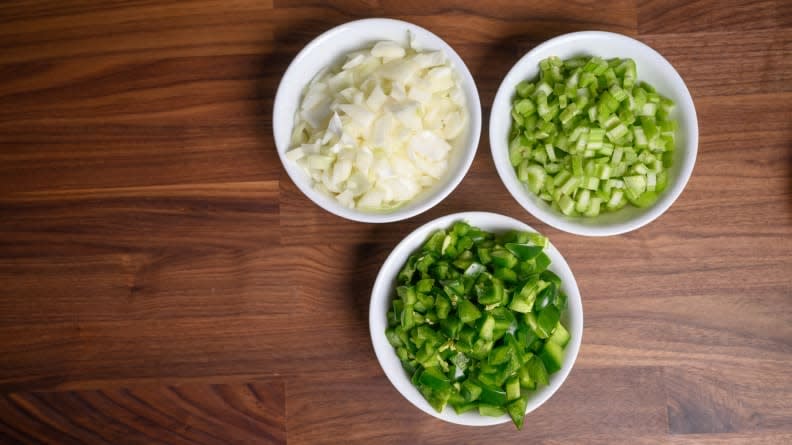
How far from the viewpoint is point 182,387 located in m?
1.70

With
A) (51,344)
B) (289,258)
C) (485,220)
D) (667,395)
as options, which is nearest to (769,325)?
(667,395)

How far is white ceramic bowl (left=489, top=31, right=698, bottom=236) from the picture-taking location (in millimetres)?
1482

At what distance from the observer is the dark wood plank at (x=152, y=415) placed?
5.53ft

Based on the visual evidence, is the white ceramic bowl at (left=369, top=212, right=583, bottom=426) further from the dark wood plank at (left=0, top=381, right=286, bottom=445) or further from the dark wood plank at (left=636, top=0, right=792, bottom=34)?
the dark wood plank at (left=636, top=0, right=792, bottom=34)

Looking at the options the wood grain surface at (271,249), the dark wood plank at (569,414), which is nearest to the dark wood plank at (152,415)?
the wood grain surface at (271,249)

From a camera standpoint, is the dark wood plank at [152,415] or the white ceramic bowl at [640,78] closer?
the white ceramic bowl at [640,78]

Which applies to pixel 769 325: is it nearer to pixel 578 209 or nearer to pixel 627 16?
pixel 578 209

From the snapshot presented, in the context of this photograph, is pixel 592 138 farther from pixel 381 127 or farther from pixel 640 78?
pixel 381 127

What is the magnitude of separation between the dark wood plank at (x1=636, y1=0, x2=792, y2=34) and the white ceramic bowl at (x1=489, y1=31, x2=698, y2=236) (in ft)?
0.69

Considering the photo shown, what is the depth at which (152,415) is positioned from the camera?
1702 mm

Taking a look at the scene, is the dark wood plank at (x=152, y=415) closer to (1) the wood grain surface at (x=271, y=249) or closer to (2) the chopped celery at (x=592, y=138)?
(1) the wood grain surface at (x=271, y=249)

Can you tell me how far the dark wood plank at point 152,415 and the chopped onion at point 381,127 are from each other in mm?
575

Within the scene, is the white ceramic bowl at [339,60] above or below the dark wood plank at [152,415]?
above

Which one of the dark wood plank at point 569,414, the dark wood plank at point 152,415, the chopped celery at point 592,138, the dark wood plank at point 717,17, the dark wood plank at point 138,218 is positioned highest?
the dark wood plank at point 717,17
